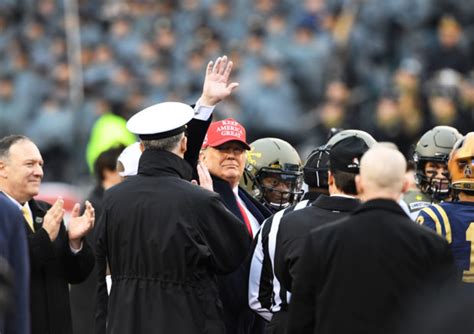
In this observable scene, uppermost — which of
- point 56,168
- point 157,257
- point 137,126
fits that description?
point 137,126

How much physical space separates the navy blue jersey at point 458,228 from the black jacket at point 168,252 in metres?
1.08

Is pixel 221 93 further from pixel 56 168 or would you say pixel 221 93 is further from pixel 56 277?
pixel 56 168

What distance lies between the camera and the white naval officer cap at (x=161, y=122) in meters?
6.15

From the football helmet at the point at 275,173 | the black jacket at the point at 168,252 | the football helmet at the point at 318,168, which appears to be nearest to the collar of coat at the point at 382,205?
the black jacket at the point at 168,252

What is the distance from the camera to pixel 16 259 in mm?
5352

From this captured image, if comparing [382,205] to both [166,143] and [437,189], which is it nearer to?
[166,143]

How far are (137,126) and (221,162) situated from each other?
111 cm

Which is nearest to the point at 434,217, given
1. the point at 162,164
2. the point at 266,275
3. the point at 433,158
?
the point at 266,275

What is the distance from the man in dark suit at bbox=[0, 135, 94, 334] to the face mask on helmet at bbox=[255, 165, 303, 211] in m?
1.31

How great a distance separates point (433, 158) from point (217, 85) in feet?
5.78

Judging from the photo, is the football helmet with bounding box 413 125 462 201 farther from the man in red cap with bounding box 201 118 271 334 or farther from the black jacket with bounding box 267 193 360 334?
the black jacket with bounding box 267 193 360 334

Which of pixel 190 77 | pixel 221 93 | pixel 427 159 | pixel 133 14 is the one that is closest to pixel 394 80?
pixel 190 77

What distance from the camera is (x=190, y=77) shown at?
17.4 m

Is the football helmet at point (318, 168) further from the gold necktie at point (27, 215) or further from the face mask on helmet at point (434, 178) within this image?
the gold necktie at point (27, 215)
